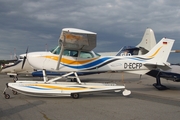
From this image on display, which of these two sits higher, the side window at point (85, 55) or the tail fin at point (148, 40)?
the tail fin at point (148, 40)

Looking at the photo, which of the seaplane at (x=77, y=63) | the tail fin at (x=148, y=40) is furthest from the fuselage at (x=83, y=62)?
the tail fin at (x=148, y=40)

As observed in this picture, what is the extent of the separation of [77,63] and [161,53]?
14.2 ft

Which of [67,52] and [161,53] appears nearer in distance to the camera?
[67,52]

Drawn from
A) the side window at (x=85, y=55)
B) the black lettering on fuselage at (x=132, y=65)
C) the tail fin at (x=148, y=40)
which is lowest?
the black lettering on fuselage at (x=132, y=65)

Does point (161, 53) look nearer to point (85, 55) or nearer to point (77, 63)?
point (85, 55)

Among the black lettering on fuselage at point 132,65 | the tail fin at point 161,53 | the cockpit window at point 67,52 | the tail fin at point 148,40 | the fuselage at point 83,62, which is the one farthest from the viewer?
the tail fin at point 148,40

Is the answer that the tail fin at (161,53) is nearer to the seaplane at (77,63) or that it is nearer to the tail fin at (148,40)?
the seaplane at (77,63)

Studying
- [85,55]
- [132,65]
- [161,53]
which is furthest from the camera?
[161,53]

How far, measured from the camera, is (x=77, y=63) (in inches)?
365

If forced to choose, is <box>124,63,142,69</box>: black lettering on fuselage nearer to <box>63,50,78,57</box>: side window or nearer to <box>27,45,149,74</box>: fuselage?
<box>27,45,149,74</box>: fuselage

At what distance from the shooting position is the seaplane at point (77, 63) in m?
7.89

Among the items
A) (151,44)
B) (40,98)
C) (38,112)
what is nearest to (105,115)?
(38,112)

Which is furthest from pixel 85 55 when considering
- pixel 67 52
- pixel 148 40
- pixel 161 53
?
pixel 148 40

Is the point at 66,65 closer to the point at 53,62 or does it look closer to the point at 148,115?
the point at 53,62
